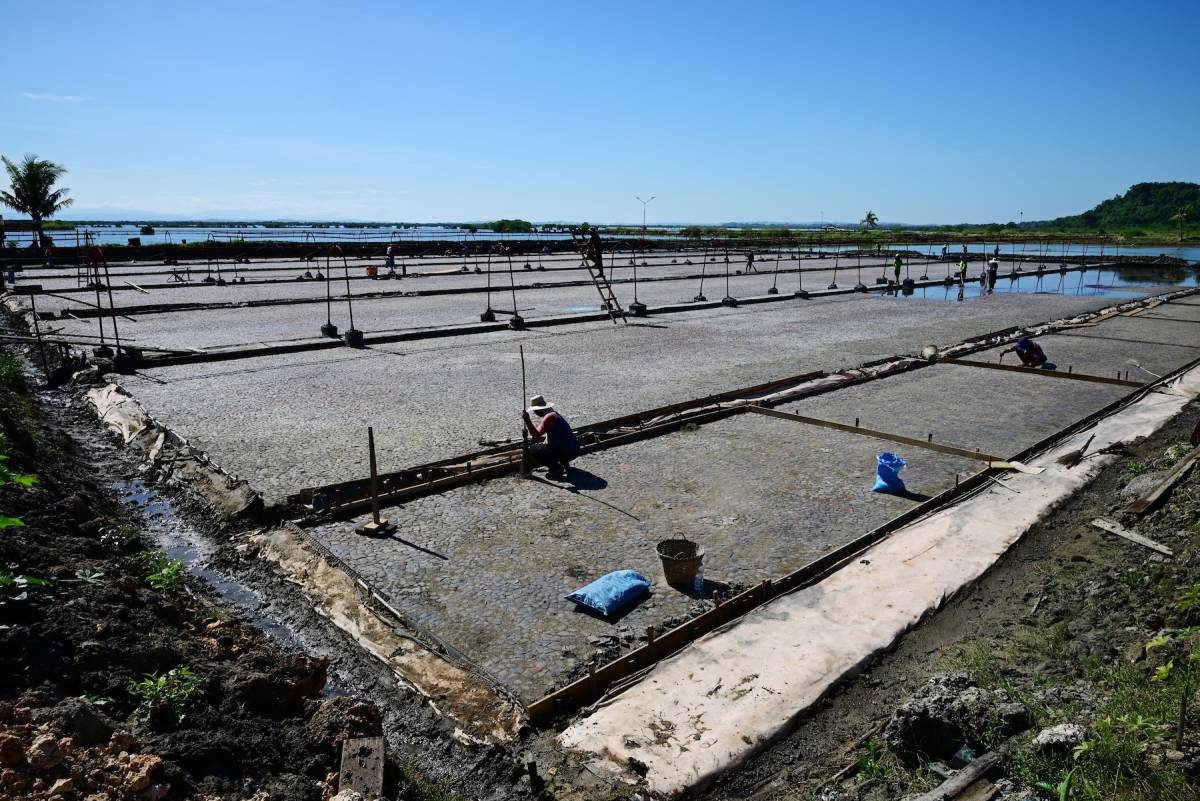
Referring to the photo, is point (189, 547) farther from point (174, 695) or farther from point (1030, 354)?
point (1030, 354)

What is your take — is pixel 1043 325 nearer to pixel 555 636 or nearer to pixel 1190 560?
pixel 1190 560

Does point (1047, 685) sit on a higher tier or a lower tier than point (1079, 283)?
lower

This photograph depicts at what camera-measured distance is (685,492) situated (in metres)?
9.02

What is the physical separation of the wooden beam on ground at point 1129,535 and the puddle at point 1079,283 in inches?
1075

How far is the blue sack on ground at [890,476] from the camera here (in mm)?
8961

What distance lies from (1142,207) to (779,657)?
16050cm

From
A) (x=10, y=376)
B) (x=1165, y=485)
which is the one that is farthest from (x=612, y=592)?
(x=10, y=376)

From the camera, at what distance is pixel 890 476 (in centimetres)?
897

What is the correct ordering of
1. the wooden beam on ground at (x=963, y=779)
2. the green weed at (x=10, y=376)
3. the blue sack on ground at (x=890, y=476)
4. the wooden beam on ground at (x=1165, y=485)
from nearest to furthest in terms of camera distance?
the wooden beam on ground at (x=963, y=779) → the wooden beam on ground at (x=1165, y=485) → the blue sack on ground at (x=890, y=476) → the green weed at (x=10, y=376)

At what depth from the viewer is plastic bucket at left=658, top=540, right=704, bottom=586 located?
6641 mm

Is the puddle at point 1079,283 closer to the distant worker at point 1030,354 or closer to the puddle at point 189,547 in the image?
the distant worker at point 1030,354

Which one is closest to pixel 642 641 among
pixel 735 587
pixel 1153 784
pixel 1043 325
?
pixel 735 587

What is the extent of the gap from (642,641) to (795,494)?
3.74m

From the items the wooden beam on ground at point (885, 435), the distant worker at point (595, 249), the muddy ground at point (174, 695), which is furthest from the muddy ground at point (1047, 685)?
the distant worker at point (595, 249)
